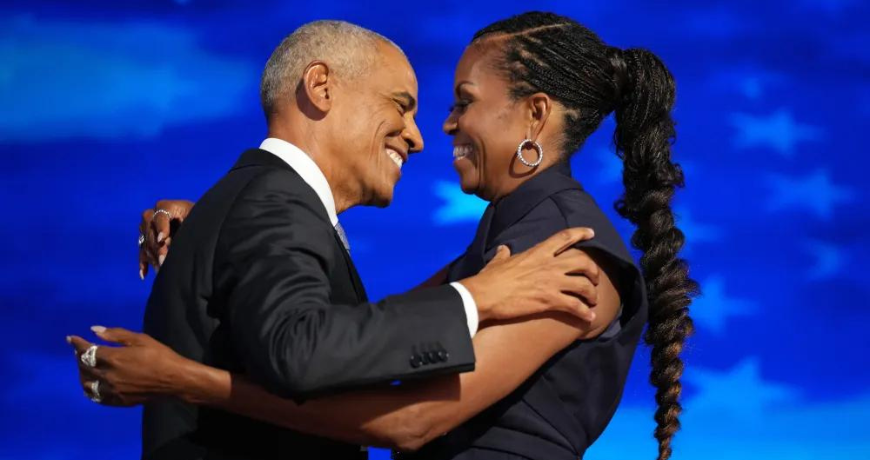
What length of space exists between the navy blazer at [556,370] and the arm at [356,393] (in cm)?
18

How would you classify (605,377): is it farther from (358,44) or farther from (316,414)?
(358,44)

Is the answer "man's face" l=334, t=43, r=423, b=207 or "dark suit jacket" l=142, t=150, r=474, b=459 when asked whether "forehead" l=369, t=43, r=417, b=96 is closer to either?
"man's face" l=334, t=43, r=423, b=207

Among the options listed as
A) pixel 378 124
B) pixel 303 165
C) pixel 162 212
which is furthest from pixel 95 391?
pixel 378 124

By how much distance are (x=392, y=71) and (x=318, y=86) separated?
1.11 feet

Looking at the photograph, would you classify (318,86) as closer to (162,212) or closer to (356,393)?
(162,212)

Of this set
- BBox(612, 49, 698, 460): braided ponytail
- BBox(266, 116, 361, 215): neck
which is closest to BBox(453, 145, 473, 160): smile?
BBox(266, 116, 361, 215): neck

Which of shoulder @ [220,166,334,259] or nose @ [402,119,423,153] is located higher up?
nose @ [402,119,423,153]

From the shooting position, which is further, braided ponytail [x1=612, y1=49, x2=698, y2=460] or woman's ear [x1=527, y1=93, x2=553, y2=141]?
braided ponytail [x1=612, y1=49, x2=698, y2=460]

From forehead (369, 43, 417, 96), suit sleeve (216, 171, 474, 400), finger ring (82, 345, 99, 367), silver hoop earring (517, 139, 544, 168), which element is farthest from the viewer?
forehead (369, 43, 417, 96)

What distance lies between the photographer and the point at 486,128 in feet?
14.1

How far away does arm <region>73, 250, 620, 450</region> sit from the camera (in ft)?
11.8

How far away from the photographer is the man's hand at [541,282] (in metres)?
3.64

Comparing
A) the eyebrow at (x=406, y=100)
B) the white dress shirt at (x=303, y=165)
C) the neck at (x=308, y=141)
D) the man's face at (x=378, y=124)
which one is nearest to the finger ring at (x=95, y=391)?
the white dress shirt at (x=303, y=165)

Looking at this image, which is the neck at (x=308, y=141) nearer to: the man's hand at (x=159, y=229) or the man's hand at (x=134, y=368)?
the man's hand at (x=159, y=229)
